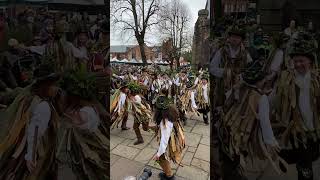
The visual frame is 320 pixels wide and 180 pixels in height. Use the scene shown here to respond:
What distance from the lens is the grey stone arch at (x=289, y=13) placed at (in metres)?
3.79

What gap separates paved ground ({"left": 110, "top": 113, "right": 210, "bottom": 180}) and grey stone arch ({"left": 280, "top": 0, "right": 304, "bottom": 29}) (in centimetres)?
343

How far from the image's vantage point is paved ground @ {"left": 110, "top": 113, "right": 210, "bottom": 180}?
20.8 feet

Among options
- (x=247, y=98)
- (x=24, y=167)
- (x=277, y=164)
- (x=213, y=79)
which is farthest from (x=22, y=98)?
(x=277, y=164)

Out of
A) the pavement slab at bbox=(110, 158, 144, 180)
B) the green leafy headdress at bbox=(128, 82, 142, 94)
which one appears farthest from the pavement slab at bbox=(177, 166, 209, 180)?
the green leafy headdress at bbox=(128, 82, 142, 94)

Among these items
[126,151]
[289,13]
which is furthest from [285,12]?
[126,151]

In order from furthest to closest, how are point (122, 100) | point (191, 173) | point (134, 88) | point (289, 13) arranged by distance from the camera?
point (134, 88), point (122, 100), point (191, 173), point (289, 13)

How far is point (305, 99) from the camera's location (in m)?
3.89

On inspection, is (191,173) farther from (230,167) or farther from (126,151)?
(230,167)

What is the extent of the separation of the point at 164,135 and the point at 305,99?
2.59 metres

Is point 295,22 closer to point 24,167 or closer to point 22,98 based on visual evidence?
point 22,98

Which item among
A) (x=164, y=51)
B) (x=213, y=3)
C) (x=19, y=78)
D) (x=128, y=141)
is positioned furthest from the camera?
(x=164, y=51)

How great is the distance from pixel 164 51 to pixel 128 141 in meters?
17.5

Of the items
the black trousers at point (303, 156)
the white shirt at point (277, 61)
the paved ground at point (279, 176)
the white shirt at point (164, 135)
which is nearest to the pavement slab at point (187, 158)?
the white shirt at point (164, 135)

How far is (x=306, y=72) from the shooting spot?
384 centimetres
